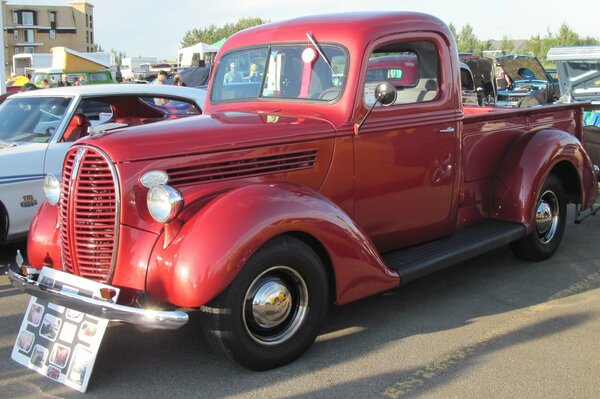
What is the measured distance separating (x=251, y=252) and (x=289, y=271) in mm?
358

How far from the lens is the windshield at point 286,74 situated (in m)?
3.98

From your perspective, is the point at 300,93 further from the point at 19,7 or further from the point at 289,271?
the point at 19,7

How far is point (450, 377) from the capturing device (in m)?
3.25

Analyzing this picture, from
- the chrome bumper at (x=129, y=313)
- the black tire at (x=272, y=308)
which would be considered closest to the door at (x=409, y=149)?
the black tire at (x=272, y=308)

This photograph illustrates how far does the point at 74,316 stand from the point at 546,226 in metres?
4.08

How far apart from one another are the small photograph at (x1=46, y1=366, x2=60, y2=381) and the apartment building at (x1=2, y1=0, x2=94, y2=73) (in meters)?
96.0

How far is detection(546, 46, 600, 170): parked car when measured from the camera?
8.69 m

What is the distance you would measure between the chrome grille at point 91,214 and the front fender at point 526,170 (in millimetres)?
3213

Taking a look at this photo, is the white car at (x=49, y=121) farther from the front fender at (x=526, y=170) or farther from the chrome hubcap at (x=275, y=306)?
the front fender at (x=526, y=170)

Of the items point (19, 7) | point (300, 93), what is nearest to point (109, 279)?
point (300, 93)

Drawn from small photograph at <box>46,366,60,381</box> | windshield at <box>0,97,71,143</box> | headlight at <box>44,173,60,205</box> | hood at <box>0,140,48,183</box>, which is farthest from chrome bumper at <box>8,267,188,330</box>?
windshield at <box>0,97,71,143</box>

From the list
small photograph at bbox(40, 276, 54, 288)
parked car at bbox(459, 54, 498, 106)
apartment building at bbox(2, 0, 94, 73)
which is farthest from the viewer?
apartment building at bbox(2, 0, 94, 73)

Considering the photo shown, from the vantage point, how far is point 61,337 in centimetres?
310

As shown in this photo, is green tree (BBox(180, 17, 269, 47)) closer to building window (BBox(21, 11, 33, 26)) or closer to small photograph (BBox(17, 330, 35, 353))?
building window (BBox(21, 11, 33, 26))
